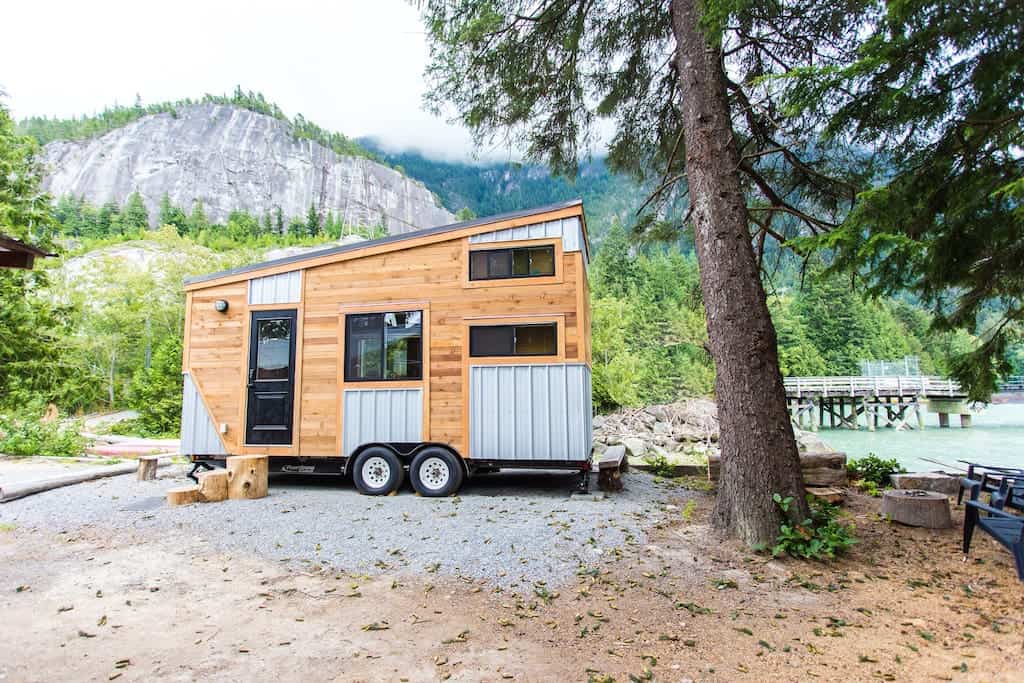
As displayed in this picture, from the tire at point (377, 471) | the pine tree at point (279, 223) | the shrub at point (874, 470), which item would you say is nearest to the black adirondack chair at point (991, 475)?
the shrub at point (874, 470)

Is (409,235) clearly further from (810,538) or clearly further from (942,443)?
(942,443)

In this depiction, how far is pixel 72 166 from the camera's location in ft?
275

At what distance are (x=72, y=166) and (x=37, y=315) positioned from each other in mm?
97599

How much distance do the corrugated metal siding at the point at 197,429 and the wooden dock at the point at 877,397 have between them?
29934mm

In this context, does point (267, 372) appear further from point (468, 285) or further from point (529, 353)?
point (529, 353)

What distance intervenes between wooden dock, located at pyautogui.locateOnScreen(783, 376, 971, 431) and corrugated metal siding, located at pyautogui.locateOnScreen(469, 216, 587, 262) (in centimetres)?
2795

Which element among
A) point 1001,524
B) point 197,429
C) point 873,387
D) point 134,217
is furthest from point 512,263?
point 134,217

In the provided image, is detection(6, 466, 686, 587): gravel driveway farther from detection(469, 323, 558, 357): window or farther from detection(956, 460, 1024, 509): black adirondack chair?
detection(956, 460, 1024, 509): black adirondack chair

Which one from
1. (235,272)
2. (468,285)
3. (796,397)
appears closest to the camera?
(468,285)

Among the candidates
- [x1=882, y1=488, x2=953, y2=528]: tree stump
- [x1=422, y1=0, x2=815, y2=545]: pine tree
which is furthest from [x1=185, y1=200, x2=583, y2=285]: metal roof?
[x1=882, y1=488, x2=953, y2=528]: tree stump

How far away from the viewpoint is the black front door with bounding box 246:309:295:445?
21.4ft

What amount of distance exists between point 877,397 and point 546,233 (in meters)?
32.0

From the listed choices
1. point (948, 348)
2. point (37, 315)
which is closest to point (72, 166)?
point (37, 315)

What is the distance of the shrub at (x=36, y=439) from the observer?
1002 cm
